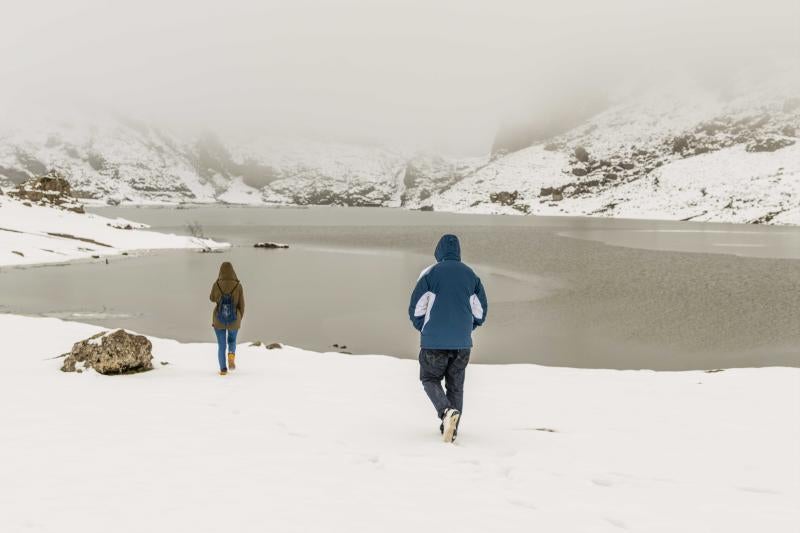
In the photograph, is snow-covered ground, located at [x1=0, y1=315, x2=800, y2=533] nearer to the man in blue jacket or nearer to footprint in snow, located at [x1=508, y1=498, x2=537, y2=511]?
footprint in snow, located at [x1=508, y1=498, x2=537, y2=511]

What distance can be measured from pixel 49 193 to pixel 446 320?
86.1m

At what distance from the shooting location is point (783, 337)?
2350cm

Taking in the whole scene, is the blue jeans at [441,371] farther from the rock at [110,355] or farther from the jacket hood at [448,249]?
the rock at [110,355]

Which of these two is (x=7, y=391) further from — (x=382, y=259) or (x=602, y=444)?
(x=382, y=259)

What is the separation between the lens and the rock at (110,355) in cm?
1124

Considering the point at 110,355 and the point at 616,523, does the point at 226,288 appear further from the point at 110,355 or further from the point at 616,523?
the point at 616,523

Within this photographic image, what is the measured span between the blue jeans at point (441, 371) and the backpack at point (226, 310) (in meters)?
5.94

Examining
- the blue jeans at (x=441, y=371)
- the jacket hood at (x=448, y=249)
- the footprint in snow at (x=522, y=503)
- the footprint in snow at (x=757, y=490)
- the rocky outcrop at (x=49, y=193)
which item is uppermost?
the rocky outcrop at (x=49, y=193)

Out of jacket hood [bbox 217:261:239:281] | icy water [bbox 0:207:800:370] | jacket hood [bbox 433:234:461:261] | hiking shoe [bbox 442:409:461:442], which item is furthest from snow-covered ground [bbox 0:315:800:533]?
icy water [bbox 0:207:800:370]

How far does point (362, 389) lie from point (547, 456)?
511 centimetres

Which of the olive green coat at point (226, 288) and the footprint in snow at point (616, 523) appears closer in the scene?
the footprint in snow at point (616, 523)

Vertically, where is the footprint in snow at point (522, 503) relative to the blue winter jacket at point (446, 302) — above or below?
below

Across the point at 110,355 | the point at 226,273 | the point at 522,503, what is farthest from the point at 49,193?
the point at 522,503

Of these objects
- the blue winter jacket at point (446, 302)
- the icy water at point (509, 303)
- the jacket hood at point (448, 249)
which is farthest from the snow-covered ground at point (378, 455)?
the icy water at point (509, 303)
